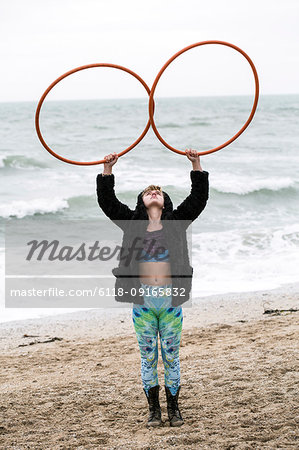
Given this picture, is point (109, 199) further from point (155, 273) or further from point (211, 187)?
point (211, 187)

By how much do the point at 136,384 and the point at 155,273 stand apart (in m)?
1.77

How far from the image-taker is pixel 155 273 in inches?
174

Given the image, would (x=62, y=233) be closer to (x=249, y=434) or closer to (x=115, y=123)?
(x=249, y=434)

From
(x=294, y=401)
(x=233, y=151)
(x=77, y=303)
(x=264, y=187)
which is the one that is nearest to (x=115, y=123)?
(x=233, y=151)

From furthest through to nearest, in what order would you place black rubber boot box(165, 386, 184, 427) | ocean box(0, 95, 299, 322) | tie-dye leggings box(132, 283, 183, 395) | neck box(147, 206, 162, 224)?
ocean box(0, 95, 299, 322)
black rubber boot box(165, 386, 184, 427)
neck box(147, 206, 162, 224)
tie-dye leggings box(132, 283, 183, 395)

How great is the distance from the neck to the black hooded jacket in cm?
4

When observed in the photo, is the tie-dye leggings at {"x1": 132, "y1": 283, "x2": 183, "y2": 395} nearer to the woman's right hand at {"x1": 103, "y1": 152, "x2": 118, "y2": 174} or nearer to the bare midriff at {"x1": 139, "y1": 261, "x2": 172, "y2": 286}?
the bare midriff at {"x1": 139, "y1": 261, "x2": 172, "y2": 286}

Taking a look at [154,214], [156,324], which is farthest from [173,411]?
[154,214]

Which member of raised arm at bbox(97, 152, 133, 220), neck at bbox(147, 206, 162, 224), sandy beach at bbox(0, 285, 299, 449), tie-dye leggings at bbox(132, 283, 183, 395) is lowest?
sandy beach at bbox(0, 285, 299, 449)

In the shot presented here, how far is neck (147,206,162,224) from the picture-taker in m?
4.46

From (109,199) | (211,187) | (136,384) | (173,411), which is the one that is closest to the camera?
(109,199)

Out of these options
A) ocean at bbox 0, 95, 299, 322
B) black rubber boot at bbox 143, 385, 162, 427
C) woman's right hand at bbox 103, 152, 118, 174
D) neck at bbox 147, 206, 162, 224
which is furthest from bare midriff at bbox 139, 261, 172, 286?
ocean at bbox 0, 95, 299, 322

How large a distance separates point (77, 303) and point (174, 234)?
18.5ft

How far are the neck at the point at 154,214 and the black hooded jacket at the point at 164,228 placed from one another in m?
0.04
